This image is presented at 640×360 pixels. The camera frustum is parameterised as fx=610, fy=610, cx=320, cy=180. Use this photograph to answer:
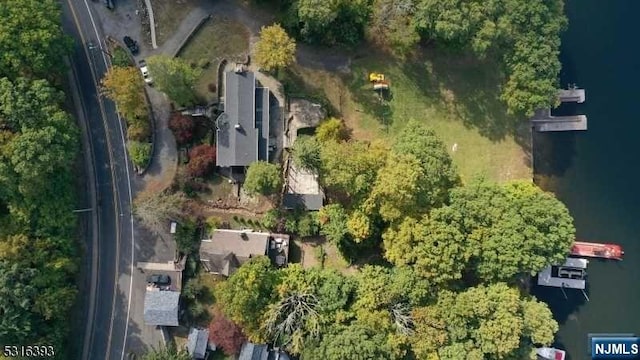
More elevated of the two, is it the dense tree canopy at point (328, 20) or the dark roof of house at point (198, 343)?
the dense tree canopy at point (328, 20)

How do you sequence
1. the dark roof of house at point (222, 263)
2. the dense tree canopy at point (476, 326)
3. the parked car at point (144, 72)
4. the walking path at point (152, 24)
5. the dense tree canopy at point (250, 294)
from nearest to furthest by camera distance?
the dense tree canopy at point (250, 294) → the dense tree canopy at point (476, 326) → the dark roof of house at point (222, 263) → the parked car at point (144, 72) → the walking path at point (152, 24)

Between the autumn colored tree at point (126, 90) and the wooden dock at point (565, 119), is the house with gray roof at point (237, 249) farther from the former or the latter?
the wooden dock at point (565, 119)

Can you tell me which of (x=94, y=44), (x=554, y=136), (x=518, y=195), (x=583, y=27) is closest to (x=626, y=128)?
(x=554, y=136)

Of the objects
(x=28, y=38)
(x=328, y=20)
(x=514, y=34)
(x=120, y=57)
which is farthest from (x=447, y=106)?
(x=28, y=38)

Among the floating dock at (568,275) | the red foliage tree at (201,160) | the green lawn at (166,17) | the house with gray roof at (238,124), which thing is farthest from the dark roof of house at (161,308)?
the floating dock at (568,275)

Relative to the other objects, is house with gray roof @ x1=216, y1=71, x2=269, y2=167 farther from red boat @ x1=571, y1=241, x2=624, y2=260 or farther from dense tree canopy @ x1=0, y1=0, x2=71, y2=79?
red boat @ x1=571, y1=241, x2=624, y2=260

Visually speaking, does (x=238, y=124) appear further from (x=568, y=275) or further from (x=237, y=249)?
(x=568, y=275)
